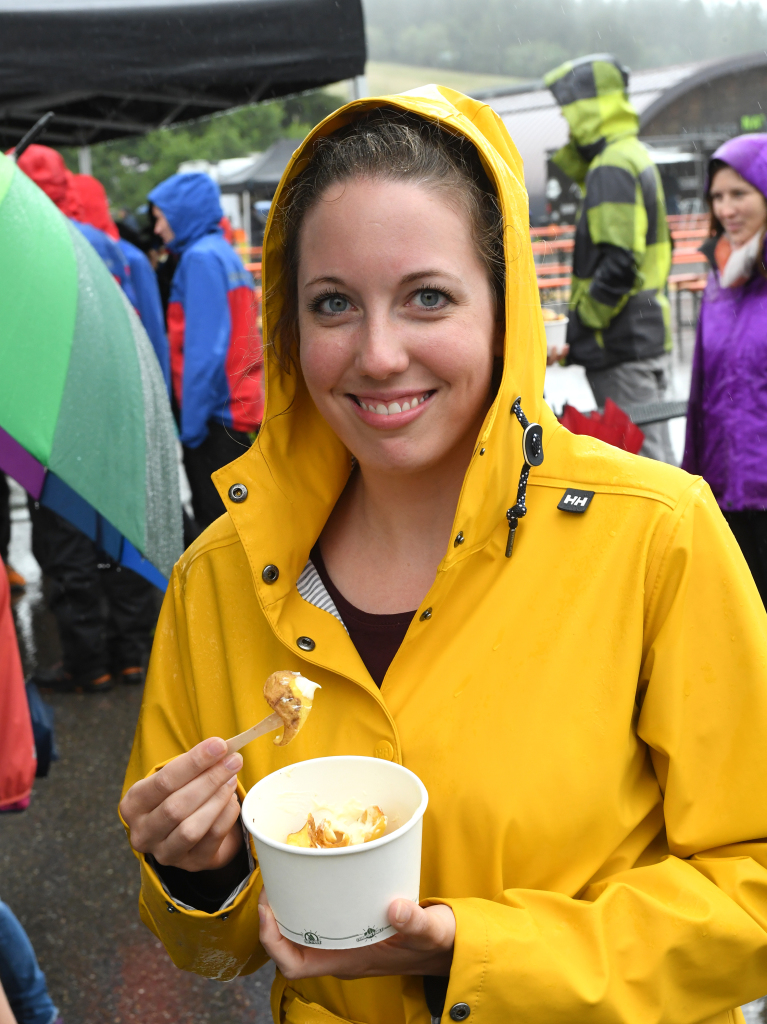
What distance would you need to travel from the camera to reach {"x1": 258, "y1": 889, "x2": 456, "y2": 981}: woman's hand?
1255 mm

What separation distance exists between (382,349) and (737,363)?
2926 millimetres

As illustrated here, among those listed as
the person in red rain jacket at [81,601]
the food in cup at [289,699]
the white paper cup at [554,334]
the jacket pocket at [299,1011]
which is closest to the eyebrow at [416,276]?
the food in cup at [289,699]

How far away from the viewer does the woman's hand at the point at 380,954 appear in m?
1.25

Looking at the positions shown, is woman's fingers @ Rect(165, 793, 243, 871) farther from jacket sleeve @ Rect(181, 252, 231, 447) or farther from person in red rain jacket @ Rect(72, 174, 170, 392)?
person in red rain jacket @ Rect(72, 174, 170, 392)

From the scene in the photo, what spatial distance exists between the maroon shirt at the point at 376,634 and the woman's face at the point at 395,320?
Result: 10.0 inches

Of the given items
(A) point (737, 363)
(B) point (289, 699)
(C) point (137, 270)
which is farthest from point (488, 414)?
(C) point (137, 270)

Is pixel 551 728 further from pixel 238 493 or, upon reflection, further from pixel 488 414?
pixel 238 493

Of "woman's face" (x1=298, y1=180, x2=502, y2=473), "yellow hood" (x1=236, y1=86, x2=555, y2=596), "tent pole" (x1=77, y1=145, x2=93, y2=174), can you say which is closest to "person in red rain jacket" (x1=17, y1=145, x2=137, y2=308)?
"yellow hood" (x1=236, y1=86, x2=555, y2=596)

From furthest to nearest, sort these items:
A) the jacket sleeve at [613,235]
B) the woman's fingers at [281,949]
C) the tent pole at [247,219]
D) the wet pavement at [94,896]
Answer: the tent pole at [247,219], the jacket sleeve at [613,235], the wet pavement at [94,896], the woman's fingers at [281,949]

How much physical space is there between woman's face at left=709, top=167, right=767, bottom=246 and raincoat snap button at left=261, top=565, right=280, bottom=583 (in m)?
3.40

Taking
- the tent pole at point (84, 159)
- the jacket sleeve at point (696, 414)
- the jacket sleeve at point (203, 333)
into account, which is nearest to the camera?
the jacket sleeve at point (696, 414)

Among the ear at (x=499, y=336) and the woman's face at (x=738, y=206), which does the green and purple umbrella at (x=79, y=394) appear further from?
the woman's face at (x=738, y=206)

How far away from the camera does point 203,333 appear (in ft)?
19.0

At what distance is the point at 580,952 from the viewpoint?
4.26ft
